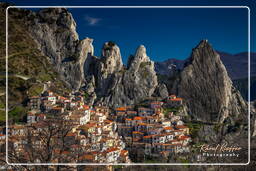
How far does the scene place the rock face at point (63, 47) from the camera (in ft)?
23.5

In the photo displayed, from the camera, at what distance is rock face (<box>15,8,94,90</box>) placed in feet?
23.5

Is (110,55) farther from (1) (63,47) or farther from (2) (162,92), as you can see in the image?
(1) (63,47)

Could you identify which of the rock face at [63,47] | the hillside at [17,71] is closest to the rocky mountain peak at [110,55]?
the rock face at [63,47]

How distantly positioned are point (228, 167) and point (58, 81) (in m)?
4.86

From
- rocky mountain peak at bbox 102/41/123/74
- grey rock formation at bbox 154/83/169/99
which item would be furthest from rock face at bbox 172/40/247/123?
rocky mountain peak at bbox 102/41/123/74

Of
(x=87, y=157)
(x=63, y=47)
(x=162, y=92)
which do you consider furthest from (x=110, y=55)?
(x=87, y=157)

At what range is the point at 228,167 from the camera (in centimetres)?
392

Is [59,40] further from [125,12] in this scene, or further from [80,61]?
[125,12]

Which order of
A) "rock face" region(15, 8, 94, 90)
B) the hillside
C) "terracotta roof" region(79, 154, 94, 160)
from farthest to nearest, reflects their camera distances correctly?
"rock face" region(15, 8, 94, 90) → the hillside → "terracotta roof" region(79, 154, 94, 160)

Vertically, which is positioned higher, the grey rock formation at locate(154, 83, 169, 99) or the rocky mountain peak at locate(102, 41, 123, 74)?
the rocky mountain peak at locate(102, 41, 123, 74)

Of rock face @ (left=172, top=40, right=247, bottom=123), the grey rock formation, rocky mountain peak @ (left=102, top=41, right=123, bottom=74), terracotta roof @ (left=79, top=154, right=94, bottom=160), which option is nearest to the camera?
terracotta roof @ (left=79, top=154, right=94, bottom=160)

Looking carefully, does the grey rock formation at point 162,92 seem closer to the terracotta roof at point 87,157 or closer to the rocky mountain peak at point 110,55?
the rocky mountain peak at point 110,55

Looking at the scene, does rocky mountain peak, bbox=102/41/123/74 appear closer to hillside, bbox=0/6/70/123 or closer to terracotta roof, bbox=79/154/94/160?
hillside, bbox=0/6/70/123

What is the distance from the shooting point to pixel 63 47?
1309 centimetres
